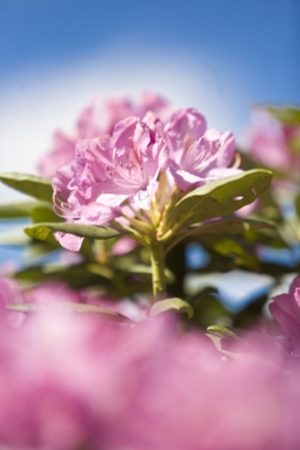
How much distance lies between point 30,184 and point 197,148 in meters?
0.28

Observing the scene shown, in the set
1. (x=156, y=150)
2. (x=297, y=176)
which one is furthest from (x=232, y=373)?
(x=297, y=176)

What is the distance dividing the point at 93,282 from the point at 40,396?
0.84 m

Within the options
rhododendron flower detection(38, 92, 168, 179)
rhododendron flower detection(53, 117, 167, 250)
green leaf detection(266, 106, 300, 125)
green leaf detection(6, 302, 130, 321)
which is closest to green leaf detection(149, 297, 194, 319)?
green leaf detection(6, 302, 130, 321)

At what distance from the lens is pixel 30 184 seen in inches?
36.3

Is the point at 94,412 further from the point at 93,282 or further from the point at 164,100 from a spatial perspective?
the point at 164,100

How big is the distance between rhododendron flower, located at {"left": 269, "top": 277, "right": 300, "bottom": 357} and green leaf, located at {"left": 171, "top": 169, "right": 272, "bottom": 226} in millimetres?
126

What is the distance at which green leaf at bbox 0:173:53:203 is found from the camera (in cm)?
89

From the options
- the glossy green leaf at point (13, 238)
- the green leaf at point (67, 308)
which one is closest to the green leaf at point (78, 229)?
the green leaf at point (67, 308)

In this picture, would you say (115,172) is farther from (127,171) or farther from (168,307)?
(168,307)

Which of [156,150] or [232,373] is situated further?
[156,150]

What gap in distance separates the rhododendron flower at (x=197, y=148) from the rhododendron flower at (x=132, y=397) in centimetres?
53

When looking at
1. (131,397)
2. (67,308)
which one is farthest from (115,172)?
(131,397)

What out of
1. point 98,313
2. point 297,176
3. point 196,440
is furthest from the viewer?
point 297,176

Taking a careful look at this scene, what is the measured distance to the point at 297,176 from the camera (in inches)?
66.1
